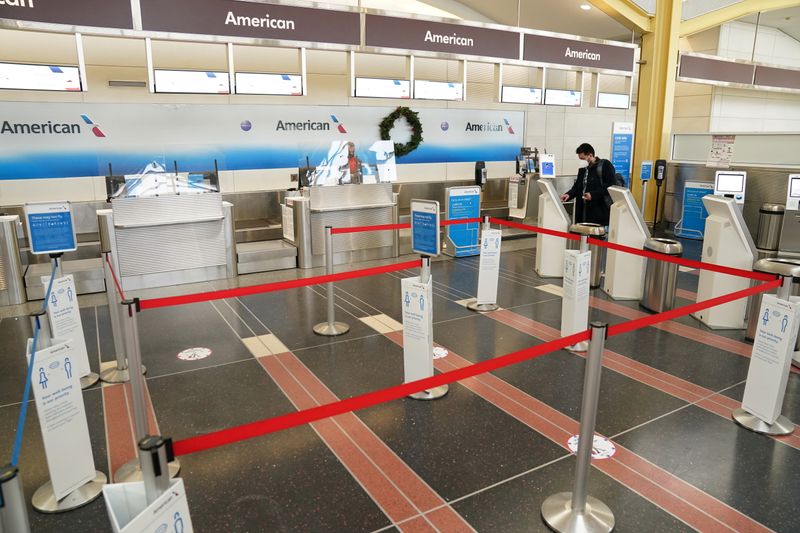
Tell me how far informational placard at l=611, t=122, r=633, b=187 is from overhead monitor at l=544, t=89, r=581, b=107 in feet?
8.82

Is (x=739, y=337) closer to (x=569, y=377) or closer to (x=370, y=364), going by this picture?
(x=569, y=377)

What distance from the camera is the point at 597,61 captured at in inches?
337

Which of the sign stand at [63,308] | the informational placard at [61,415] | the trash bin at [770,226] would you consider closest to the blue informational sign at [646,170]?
the trash bin at [770,226]

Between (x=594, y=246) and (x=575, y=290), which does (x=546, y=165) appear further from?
(x=575, y=290)

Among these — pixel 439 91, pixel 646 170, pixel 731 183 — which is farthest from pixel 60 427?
pixel 646 170

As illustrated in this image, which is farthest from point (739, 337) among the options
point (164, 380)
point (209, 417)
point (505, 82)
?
point (505, 82)

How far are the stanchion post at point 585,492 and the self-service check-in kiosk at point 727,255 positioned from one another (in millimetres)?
3310

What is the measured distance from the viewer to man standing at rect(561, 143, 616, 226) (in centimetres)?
698

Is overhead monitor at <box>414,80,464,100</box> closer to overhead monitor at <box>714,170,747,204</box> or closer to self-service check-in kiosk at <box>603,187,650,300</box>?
self-service check-in kiosk at <box>603,187,650,300</box>

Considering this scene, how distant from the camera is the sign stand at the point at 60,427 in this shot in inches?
102

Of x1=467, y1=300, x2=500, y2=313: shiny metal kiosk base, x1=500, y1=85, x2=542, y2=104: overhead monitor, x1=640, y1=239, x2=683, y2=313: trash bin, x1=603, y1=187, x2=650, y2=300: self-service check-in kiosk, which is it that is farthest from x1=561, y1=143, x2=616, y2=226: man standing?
x1=467, y1=300, x2=500, y2=313: shiny metal kiosk base

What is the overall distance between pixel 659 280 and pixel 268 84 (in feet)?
16.1

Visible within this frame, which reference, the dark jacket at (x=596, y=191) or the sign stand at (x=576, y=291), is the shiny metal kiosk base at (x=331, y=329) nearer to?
the sign stand at (x=576, y=291)

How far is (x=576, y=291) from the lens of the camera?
457cm
